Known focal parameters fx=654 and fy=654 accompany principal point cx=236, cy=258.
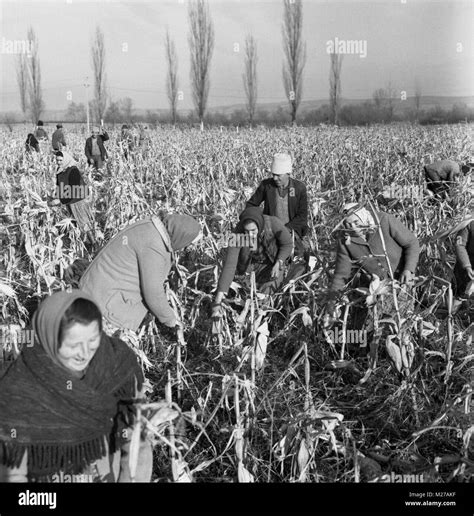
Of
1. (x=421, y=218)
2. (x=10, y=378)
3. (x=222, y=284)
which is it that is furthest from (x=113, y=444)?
(x=421, y=218)

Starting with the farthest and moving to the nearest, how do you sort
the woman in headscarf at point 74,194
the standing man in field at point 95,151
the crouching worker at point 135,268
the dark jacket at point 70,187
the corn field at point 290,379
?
1. the standing man in field at point 95,151
2. the dark jacket at point 70,187
3. the woman in headscarf at point 74,194
4. the crouching worker at point 135,268
5. the corn field at point 290,379

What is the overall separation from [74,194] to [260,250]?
9.39 feet

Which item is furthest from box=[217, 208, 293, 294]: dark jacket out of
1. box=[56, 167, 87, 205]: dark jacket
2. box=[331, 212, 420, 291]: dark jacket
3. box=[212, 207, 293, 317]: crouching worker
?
box=[56, 167, 87, 205]: dark jacket

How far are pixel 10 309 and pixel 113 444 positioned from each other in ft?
8.59

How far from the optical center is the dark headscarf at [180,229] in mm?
2992

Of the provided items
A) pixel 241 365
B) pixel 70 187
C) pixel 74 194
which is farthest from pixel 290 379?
pixel 70 187

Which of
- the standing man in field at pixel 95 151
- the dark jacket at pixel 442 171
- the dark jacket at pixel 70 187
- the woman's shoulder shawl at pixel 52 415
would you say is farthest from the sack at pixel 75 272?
the standing man in field at pixel 95 151

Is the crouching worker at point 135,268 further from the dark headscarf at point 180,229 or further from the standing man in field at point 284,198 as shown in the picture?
the standing man in field at point 284,198

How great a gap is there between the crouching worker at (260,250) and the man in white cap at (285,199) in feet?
2.03

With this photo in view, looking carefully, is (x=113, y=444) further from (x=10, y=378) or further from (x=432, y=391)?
(x=432, y=391)

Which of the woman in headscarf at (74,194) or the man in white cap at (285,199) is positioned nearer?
the man in white cap at (285,199)

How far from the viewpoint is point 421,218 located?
5.57m

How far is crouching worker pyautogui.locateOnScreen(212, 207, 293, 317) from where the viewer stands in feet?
12.2

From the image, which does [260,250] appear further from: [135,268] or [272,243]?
[135,268]
